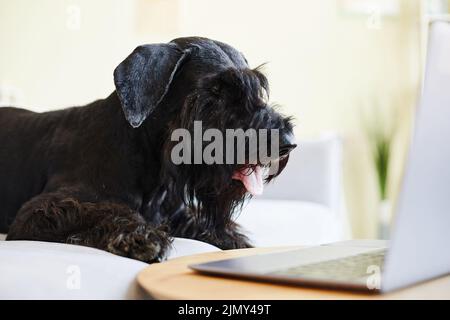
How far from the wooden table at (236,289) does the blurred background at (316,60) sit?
350cm

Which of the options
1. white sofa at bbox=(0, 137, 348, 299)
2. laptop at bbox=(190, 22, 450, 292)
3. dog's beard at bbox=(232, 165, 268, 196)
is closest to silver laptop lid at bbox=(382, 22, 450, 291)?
laptop at bbox=(190, 22, 450, 292)

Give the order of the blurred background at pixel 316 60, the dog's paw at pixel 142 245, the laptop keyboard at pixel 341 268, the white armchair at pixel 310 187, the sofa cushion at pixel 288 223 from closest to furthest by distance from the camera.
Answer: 1. the laptop keyboard at pixel 341 268
2. the dog's paw at pixel 142 245
3. the sofa cushion at pixel 288 223
4. the white armchair at pixel 310 187
5. the blurred background at pixel 316 60

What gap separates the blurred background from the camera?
4285 mm

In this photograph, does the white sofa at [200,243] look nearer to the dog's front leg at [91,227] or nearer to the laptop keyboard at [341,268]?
the dog's front leg at [91,227]

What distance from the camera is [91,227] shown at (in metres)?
1.43

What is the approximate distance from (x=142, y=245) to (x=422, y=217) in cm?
68

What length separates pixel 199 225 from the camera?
1689mm

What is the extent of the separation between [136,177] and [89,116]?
27 centimetres

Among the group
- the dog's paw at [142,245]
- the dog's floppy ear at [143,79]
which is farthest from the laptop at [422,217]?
the dog's floppy ear at [143,79]

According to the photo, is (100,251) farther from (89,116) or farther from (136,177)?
(89,116)

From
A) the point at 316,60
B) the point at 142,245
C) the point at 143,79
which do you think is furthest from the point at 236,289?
the point at 316,60

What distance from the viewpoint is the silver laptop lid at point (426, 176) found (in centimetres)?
69

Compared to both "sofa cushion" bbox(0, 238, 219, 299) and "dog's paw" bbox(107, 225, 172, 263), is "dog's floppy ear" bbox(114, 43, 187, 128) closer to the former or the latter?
"dog's paw" bbox(107, 225, 172, 263)

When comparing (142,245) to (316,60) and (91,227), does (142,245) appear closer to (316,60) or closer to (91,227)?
(91,227)
